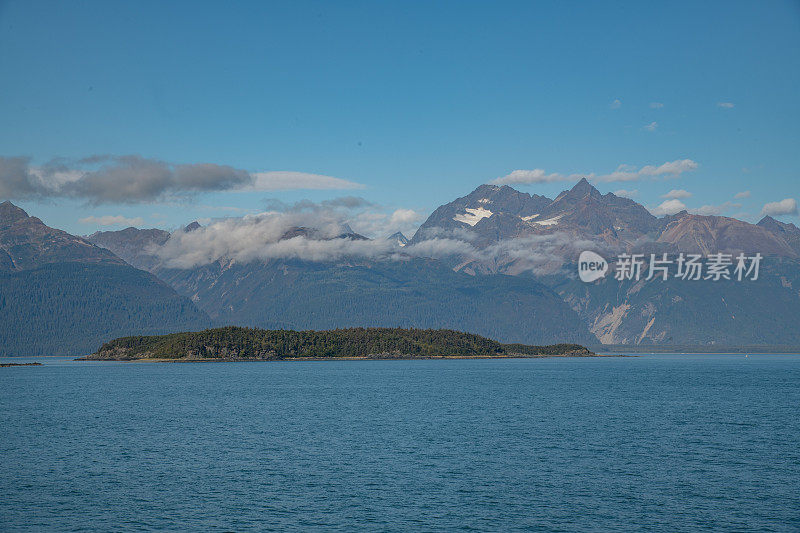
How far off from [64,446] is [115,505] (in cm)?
3615

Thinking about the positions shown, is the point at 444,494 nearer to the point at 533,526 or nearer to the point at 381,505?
the point at 381,505

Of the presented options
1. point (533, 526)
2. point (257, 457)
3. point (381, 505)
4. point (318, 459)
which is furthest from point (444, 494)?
point (257, 457)

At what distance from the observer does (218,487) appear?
71125 millimetres

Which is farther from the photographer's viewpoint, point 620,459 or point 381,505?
point 620,459

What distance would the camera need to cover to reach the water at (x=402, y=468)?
198 feet

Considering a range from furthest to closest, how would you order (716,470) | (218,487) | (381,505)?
(716,470), (218,487), (381,505)

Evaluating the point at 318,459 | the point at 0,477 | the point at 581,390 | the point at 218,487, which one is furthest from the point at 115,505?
the point at 581,390

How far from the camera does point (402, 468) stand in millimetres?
79938

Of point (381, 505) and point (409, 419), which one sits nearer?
point (381, 505)

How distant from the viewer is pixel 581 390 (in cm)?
19275

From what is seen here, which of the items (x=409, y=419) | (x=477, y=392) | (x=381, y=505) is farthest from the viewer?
(x=477, y=392)

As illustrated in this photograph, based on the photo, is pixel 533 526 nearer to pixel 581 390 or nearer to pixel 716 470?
pixel 716 470

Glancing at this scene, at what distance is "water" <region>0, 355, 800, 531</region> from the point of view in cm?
6028

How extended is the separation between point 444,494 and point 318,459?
22.6m
